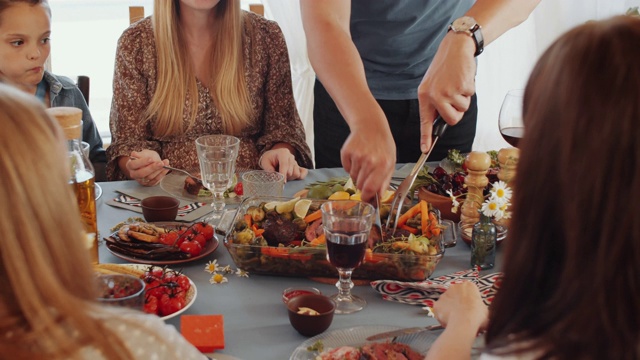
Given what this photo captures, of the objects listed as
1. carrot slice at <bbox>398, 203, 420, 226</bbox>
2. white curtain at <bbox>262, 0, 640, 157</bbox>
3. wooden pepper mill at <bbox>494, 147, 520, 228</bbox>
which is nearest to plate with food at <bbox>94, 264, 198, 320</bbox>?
carrot slice at <bbox>398, 203, 420, 226</bbox>

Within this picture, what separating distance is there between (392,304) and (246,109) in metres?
1.14

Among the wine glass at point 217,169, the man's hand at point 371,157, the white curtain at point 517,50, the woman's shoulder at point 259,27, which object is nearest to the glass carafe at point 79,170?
the wine glass at point 217,169

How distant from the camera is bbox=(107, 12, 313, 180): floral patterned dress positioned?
2.24 metres

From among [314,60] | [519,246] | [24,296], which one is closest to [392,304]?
[519,246]

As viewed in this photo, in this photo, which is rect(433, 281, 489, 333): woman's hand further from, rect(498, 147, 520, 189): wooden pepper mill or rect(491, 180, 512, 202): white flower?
rect(498, 147, 520, 189): wooden pepper mill

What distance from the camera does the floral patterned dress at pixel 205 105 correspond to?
224cm

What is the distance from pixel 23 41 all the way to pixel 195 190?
2.66ft

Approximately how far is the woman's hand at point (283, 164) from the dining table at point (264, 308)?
45cm

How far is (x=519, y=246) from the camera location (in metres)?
0.92

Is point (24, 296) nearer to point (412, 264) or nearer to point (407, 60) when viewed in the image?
point (412, 264)

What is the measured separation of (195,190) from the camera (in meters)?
1.88

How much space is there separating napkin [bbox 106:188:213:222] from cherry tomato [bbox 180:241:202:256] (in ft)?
0.75

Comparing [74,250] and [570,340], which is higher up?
[74,250]

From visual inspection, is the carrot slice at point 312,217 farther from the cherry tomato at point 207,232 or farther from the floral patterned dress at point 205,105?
the floral patterned dress at point 205,105
